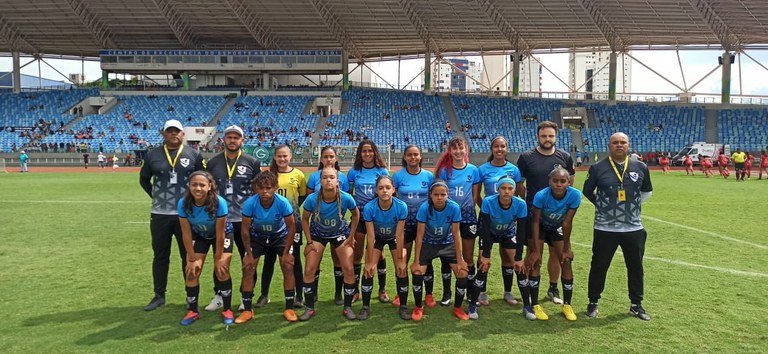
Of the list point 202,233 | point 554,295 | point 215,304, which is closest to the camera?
point 202,233

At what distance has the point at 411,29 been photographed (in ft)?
132

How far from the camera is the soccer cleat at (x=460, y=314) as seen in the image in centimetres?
536

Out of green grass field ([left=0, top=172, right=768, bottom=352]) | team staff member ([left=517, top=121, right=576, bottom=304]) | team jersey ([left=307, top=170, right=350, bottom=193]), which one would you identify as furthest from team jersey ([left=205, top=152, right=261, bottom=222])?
team staff member ([left=517, top=121, right=576, bottom=304])

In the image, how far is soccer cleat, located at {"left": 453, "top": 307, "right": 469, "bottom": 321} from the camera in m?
5.36

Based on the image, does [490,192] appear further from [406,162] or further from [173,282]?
[173,282]

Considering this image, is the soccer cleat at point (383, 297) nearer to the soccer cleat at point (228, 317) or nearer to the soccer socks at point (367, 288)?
the soccer socks at point (367, 288)

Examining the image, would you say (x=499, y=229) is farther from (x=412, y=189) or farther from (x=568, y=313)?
(x=568, y=313)

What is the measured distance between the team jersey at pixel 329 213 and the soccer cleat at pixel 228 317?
1234mm

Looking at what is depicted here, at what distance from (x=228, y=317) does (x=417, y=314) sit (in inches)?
78.6

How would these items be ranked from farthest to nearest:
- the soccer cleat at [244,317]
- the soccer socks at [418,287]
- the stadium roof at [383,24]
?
the stadium roof at [383,24] < the soccer socks at [418,287] < the soccer cleat at [244,317]

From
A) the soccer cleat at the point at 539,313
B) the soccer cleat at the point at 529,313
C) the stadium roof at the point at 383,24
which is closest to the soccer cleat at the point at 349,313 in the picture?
the soccer cleat at the point at 529,313

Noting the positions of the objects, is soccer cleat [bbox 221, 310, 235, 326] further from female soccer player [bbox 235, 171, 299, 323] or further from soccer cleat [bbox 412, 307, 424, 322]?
soccer cleat [bbox 412, 307, 424, 322]

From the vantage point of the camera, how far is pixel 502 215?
17.8ft

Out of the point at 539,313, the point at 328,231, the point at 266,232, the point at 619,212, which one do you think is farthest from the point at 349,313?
the point at 619,212
